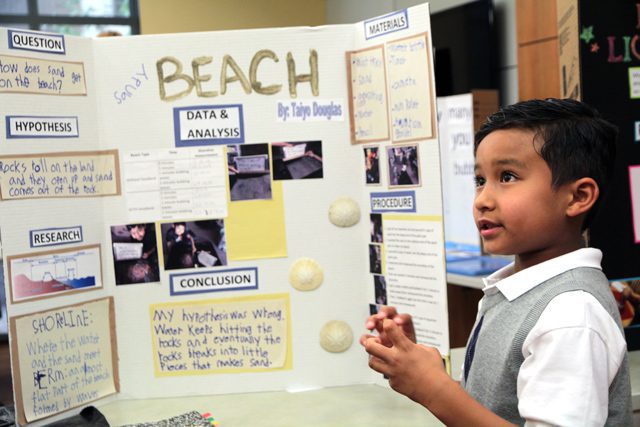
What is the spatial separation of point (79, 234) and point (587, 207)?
45.5 inches

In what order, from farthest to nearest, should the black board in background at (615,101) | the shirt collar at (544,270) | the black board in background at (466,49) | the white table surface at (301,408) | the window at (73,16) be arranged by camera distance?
the window at (73,16)
the black board in background at (466,49)
the black board in background at (615,101)
the white table surface at (301,408)
the shirt collar at (544,270)

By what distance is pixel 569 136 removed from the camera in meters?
→ 1.03

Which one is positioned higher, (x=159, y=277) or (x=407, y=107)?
(x=407, y=107)

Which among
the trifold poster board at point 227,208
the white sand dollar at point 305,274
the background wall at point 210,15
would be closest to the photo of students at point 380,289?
the trifold poster board at point 227,208

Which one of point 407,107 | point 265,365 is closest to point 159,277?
point 265,365

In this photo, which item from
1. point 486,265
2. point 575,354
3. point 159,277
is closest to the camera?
point 575,354

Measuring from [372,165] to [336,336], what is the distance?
419 millimetres

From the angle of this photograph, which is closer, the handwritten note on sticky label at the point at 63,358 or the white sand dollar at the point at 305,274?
the handwritten note on sticky label at the point at 63,358

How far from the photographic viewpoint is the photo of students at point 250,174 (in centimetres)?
Answer: 178

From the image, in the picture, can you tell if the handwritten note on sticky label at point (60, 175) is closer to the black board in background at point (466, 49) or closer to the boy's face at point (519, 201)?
the boy's face at point (519, 201)

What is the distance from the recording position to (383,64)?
1713 mm

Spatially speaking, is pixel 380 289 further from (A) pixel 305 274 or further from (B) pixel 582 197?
(B) pixel 582 197

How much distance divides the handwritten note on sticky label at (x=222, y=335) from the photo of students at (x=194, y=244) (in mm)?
97

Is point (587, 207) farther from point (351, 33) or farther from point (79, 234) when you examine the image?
point (79, 234)
